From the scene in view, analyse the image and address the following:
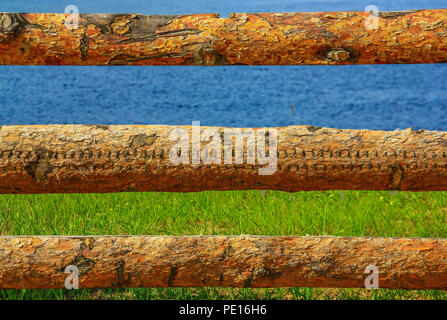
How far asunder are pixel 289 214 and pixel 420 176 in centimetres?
200

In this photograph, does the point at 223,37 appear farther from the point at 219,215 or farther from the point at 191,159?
the point at 219,215

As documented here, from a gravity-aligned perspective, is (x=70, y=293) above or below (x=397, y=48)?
below

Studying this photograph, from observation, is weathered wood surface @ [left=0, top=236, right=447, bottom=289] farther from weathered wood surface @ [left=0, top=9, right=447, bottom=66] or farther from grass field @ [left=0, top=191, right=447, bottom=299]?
grass field @ [left=0, top=191, right=447, bottom=299]

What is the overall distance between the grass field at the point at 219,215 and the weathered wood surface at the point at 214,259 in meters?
1.43

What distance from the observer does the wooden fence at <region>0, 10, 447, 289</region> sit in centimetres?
258

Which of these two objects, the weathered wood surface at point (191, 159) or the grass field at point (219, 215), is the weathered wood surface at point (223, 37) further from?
the grass field at point (219, 215)

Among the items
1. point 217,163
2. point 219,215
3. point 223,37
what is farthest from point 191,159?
point 219,215

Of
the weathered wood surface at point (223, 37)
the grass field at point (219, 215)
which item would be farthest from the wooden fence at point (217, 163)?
the grass field at point (219, 215)

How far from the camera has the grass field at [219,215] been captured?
14.3 feet

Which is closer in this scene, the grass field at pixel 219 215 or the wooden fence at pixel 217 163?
the wooden fence at pixel 217 163
